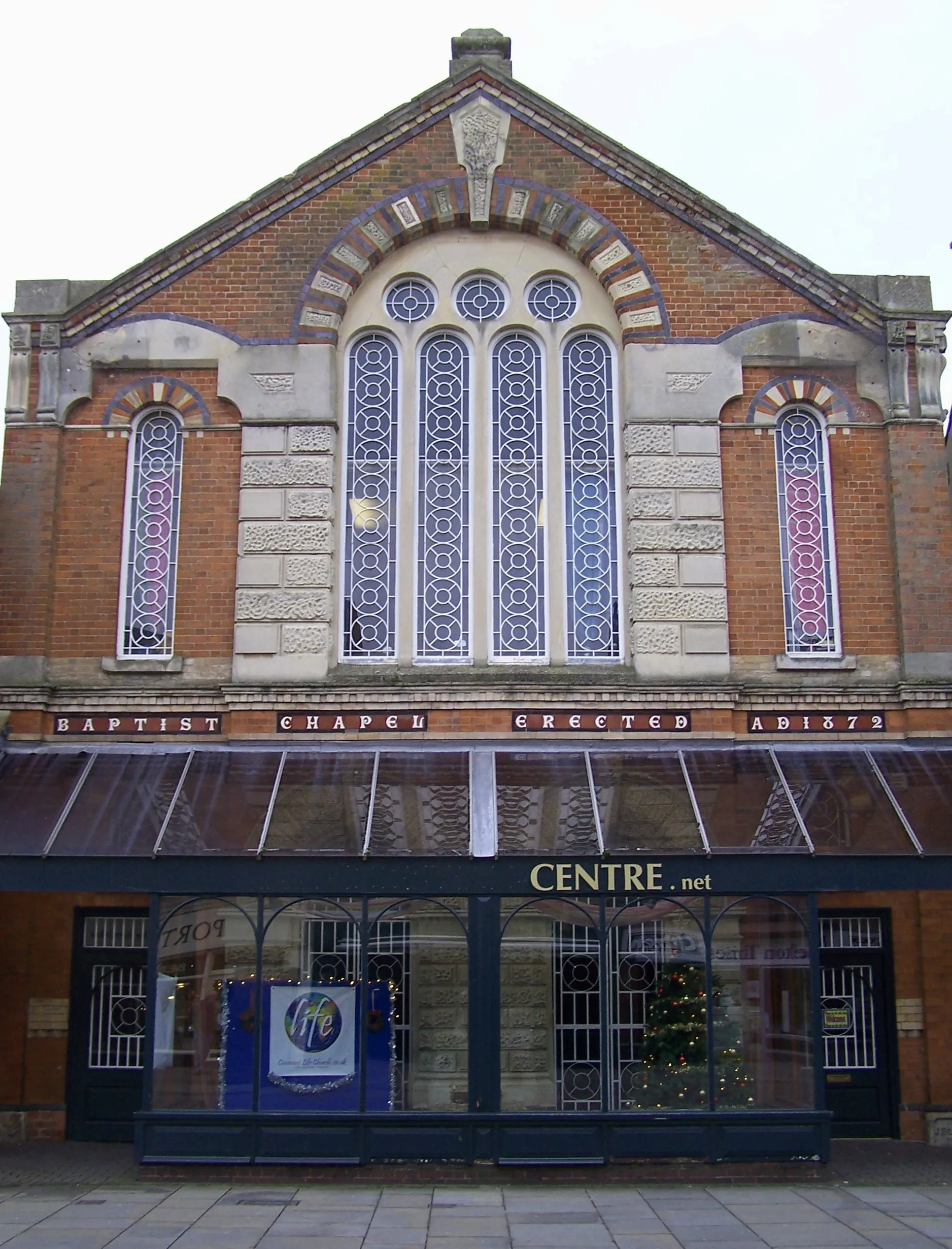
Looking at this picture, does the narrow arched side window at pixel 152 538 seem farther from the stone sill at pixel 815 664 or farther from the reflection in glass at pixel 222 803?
the stone sill at pixel 815 664

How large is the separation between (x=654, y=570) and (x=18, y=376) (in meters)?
7.29

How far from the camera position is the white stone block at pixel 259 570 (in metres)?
13.5

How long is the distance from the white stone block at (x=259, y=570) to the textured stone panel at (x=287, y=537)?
0.25 feet

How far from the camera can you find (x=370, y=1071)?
11672mm

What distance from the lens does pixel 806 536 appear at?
13.9m

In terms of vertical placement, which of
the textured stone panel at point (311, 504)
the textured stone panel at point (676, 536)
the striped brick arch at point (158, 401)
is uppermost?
the striped brick arch at point (158, 401)

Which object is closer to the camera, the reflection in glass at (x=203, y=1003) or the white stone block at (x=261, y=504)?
the reflection in glass at (x=203, y=1003)

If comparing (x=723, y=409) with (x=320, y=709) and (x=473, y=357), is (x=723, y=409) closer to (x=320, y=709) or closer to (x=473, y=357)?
(x=473, y=357)

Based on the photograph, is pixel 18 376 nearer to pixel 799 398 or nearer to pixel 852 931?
pixel 799 398

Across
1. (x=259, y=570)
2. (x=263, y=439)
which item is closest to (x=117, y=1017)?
(x=259, y=570)

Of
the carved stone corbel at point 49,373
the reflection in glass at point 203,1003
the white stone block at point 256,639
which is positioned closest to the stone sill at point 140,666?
the white stone block at point 256,639

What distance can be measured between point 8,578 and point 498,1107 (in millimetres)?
7405

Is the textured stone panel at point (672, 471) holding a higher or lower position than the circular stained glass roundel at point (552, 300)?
lower

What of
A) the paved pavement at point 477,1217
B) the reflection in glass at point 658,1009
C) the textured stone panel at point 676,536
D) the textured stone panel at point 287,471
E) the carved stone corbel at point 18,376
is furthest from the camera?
the carved stone corbel at point 18,376
